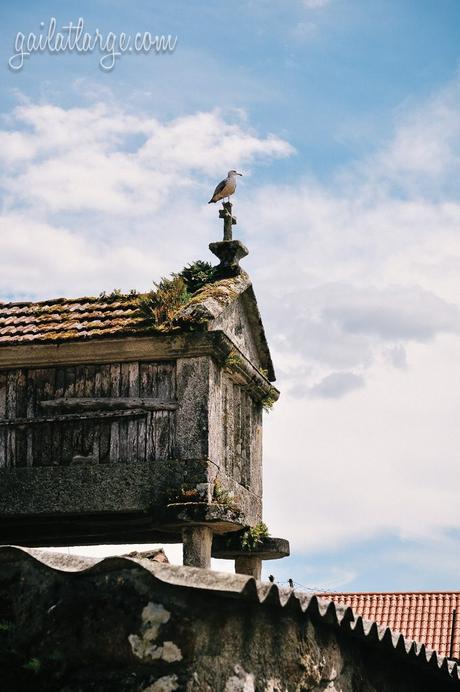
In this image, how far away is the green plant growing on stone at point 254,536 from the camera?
9203 millimetres

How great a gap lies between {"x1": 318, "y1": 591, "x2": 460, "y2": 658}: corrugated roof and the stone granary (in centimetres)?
995

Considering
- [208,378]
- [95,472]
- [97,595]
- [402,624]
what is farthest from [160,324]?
[402,624]

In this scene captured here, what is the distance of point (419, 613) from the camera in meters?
19.3

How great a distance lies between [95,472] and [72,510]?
1.23 ft

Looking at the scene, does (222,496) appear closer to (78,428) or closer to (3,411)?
(78,428)

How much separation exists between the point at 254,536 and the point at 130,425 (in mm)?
1687

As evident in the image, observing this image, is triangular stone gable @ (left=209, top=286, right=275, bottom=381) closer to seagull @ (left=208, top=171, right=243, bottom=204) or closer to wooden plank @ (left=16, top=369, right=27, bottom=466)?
seagull @ (left=208, top=171, right=243, bottom=204)

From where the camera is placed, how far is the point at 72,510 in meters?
8.55

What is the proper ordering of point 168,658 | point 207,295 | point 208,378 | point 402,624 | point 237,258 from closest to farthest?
point 168,658 < point 208,378 < point 207,295 < point 237,258 < point 402,624

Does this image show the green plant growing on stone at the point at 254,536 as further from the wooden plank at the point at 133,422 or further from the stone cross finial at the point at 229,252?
the stone cross finial at the point at 229,252

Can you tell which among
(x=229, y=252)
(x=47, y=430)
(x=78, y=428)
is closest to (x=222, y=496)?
(x=78, y=428)

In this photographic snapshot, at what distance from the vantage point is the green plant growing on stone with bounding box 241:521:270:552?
30.2ft

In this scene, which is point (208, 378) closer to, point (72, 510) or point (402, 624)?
point (72, 510)

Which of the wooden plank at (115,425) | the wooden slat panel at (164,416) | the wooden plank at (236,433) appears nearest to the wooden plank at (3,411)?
the wooden plank at (115,425)
